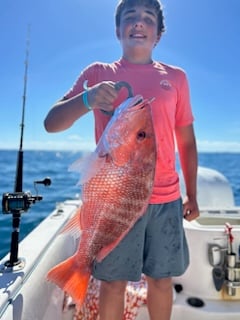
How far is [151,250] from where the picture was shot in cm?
144

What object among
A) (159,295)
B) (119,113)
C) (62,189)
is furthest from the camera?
(62,189)

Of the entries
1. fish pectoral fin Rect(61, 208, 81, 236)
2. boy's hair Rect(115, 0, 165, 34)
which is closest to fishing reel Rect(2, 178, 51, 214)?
fish pectoral fin Rect(61, 208, 81, 236)

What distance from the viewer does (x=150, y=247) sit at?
1.44 meters

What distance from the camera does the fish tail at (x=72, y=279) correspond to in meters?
1.14

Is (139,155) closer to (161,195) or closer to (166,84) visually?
(161,195)

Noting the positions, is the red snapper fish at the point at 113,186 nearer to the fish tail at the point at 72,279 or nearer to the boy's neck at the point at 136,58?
the fish tail at the point at 72,279

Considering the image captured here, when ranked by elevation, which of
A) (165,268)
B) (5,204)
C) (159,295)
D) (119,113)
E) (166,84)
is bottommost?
(159,295)

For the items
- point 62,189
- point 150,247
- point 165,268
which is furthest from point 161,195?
point 62,189

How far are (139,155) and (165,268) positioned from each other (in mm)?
676

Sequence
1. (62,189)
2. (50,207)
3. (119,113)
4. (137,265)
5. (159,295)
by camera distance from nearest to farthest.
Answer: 1. (119,113)
2. (137,265)
3. (159,295)
4. (50,207)
5. (62,189)

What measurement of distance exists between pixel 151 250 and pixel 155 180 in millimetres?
361

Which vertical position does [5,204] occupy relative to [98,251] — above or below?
above

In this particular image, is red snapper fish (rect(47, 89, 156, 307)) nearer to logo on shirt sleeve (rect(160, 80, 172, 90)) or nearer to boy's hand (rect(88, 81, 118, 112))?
boy's hand (rect(88, 81, 118, 112))

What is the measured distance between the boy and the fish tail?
19 cm
